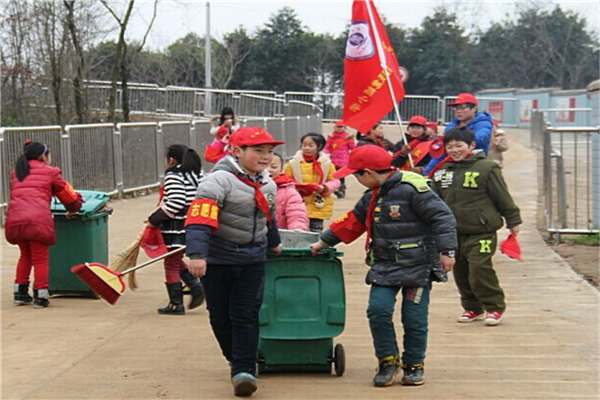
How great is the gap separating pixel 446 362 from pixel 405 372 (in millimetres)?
769

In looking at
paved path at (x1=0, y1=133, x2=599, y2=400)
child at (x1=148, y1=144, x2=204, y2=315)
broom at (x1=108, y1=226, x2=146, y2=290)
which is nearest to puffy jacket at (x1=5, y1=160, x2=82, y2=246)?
paved path at (x1=0, y1=133, x2=599, y2=400)

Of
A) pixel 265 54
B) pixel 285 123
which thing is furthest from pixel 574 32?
pixel 285 123

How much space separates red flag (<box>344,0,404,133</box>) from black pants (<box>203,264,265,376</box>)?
551 cm

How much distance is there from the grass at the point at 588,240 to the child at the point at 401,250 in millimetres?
7166

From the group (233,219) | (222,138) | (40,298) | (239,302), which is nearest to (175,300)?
(40,298)

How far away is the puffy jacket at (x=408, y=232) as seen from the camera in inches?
266

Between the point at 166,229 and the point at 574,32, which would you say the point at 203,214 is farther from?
the point at 574,32

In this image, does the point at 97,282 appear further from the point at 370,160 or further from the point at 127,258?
the point at 127,258

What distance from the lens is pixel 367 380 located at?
6957 mm

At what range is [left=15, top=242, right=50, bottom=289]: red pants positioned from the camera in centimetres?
980

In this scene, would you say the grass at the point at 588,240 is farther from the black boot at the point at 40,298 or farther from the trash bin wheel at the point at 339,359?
the trash bin wheel at the point at 339,359

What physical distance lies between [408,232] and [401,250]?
12 centimetres

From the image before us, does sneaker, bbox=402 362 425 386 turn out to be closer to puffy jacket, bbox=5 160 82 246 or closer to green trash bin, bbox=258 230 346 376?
green trash bin, bbox=258 230 346 376

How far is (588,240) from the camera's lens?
13.7m
